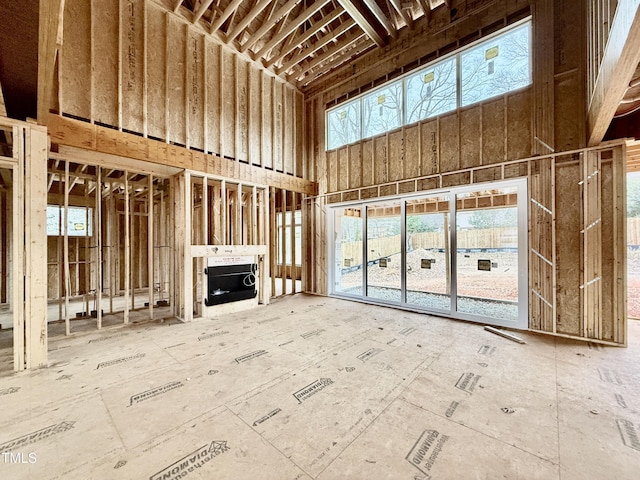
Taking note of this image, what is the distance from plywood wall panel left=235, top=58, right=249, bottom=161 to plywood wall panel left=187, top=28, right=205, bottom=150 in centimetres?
80

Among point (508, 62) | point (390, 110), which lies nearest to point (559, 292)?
point (508, 62)

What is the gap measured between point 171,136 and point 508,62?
650cm

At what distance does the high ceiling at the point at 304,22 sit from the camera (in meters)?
5.03

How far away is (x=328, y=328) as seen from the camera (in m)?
4.48

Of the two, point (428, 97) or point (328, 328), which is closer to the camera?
point (328, 328)

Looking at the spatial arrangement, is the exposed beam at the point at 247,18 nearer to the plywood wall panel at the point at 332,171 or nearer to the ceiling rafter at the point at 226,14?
the ceiling rafter at the point at 226,14

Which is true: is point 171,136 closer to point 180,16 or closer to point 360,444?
point 180,16

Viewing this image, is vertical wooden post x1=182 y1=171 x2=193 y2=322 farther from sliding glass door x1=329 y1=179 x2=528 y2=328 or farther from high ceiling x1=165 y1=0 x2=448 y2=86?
sliding glass door x1=329 y1=179 x2=528 y2=328

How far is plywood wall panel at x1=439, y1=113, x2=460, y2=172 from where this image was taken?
512 cm

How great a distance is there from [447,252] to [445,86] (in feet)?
→ 11.3

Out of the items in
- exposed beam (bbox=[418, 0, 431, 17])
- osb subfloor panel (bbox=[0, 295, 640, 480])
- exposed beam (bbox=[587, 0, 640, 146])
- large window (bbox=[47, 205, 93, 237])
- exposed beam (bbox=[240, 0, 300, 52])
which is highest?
exposed beam (bbox=[418, 0, 431, 17])

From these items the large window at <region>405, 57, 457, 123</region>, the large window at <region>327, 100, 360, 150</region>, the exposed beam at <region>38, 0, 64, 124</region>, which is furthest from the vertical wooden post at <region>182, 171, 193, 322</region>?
the large window at <region>405, 57, 457, 123</region>

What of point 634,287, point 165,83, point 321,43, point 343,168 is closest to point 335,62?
point 321,43

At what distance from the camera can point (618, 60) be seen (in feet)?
6.70
